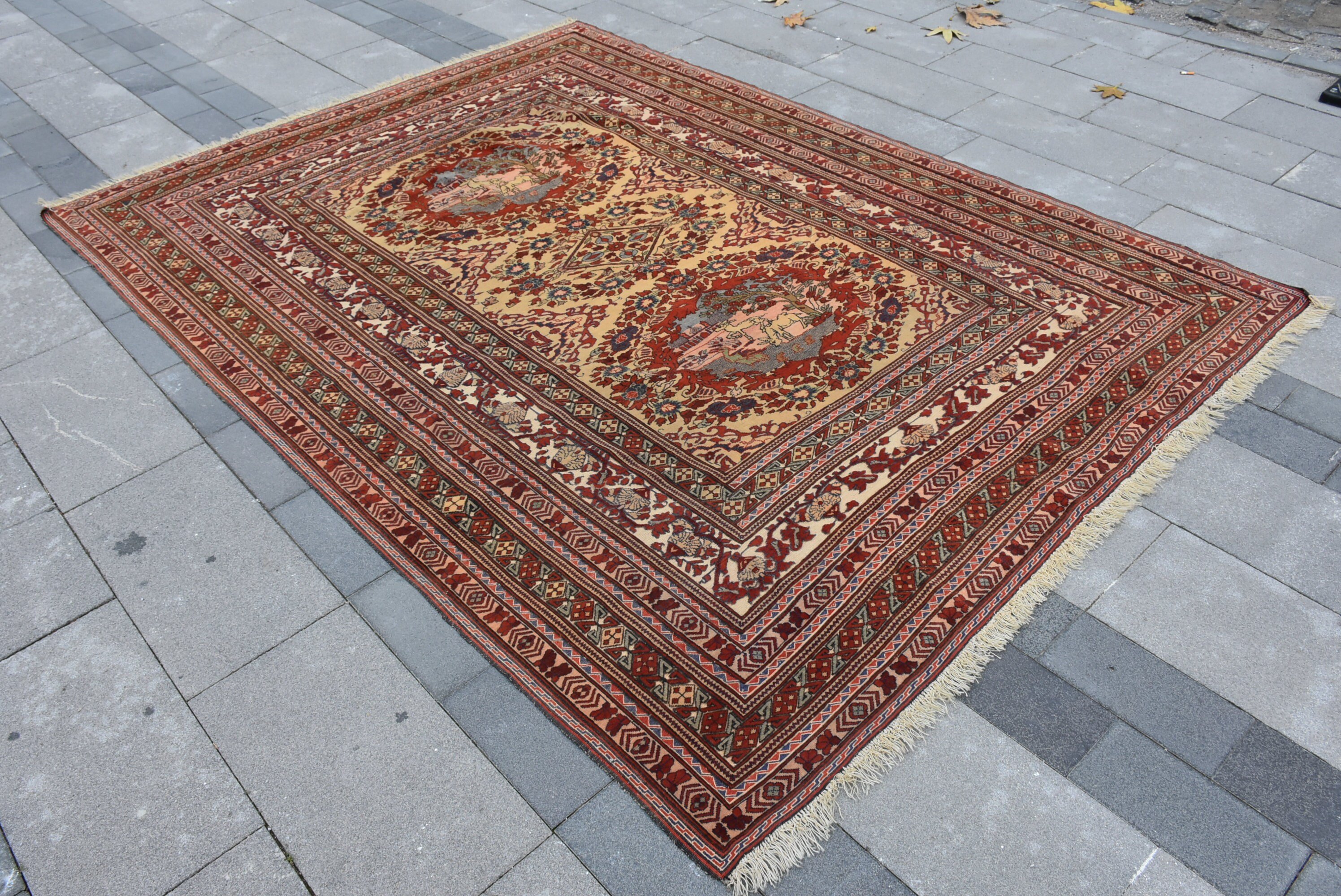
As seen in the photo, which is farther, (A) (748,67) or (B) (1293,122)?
(A) (748,67)

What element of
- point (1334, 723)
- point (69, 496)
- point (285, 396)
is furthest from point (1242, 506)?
point (69, 496)

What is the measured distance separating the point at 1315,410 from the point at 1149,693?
1.53 meters

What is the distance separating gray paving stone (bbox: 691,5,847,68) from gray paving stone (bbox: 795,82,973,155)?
291mm

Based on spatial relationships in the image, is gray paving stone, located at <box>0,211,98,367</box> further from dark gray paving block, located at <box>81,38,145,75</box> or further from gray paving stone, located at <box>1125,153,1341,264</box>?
gray paving stone, located at <box>1125,153,1341,264</box>

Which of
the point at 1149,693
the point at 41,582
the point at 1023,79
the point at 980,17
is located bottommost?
the point at 41,582

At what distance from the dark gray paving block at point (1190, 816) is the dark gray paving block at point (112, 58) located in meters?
6.78

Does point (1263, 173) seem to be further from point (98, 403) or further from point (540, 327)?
point (98, 403)

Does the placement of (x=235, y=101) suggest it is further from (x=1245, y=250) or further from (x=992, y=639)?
(x=1245, y=250)

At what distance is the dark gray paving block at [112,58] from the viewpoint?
5926 millimetres

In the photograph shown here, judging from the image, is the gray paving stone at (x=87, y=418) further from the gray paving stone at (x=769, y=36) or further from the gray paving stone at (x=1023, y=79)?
the gray paving stone at (x=1023, y=79)

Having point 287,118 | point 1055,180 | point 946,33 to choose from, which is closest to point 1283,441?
point 1055,180

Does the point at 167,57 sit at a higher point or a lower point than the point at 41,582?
higher

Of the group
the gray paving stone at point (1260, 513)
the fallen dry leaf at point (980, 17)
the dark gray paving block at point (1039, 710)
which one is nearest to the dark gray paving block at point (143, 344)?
the dark gray paving block at point (1039, 710)

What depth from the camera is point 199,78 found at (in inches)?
227
